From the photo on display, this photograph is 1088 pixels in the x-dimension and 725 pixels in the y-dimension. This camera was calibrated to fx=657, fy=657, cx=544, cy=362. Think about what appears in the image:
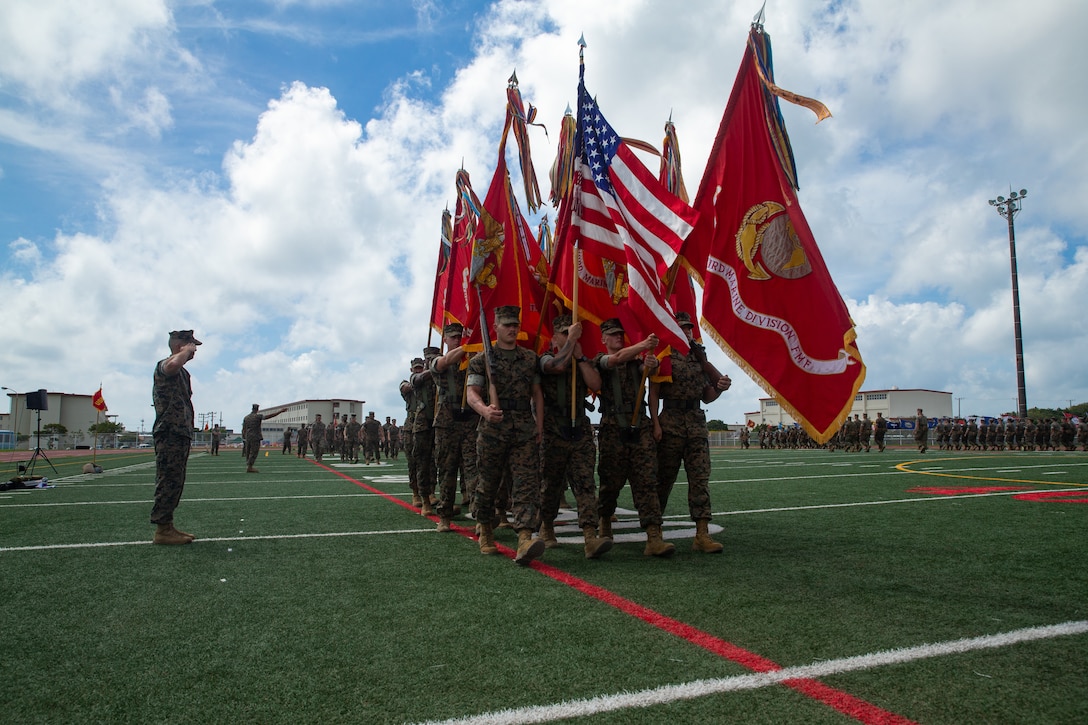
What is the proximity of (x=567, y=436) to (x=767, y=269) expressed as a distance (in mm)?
2090

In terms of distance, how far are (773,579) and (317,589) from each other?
2979 mm

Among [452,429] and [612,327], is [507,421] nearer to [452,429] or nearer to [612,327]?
[612,327]

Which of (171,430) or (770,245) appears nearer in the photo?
(770,245)

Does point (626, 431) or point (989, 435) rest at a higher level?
point (626, 431)

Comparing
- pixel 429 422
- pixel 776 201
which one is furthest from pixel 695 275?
pixel 429 422

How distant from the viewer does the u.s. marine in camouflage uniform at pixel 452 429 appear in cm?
683

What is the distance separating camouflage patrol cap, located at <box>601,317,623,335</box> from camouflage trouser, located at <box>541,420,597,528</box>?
2.70ft

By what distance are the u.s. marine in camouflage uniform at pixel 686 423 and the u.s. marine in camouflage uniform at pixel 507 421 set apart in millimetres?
1097

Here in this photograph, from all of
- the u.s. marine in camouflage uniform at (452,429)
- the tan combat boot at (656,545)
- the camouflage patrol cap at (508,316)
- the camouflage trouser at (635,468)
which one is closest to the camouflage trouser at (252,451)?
the u.s. marine in camouflage uniform at (452,429)

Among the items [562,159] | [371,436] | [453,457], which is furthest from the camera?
[371,436]

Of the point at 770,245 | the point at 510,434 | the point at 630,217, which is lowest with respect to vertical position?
the point at 510,434

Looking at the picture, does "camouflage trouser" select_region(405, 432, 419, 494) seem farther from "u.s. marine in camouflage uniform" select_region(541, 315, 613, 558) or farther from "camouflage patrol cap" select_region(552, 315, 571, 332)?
"camouflage patrol cap" select_region(552, 315, 571, 332)

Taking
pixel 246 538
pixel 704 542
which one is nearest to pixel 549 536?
pixel 704 542

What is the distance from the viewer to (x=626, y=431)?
5.60 meters
